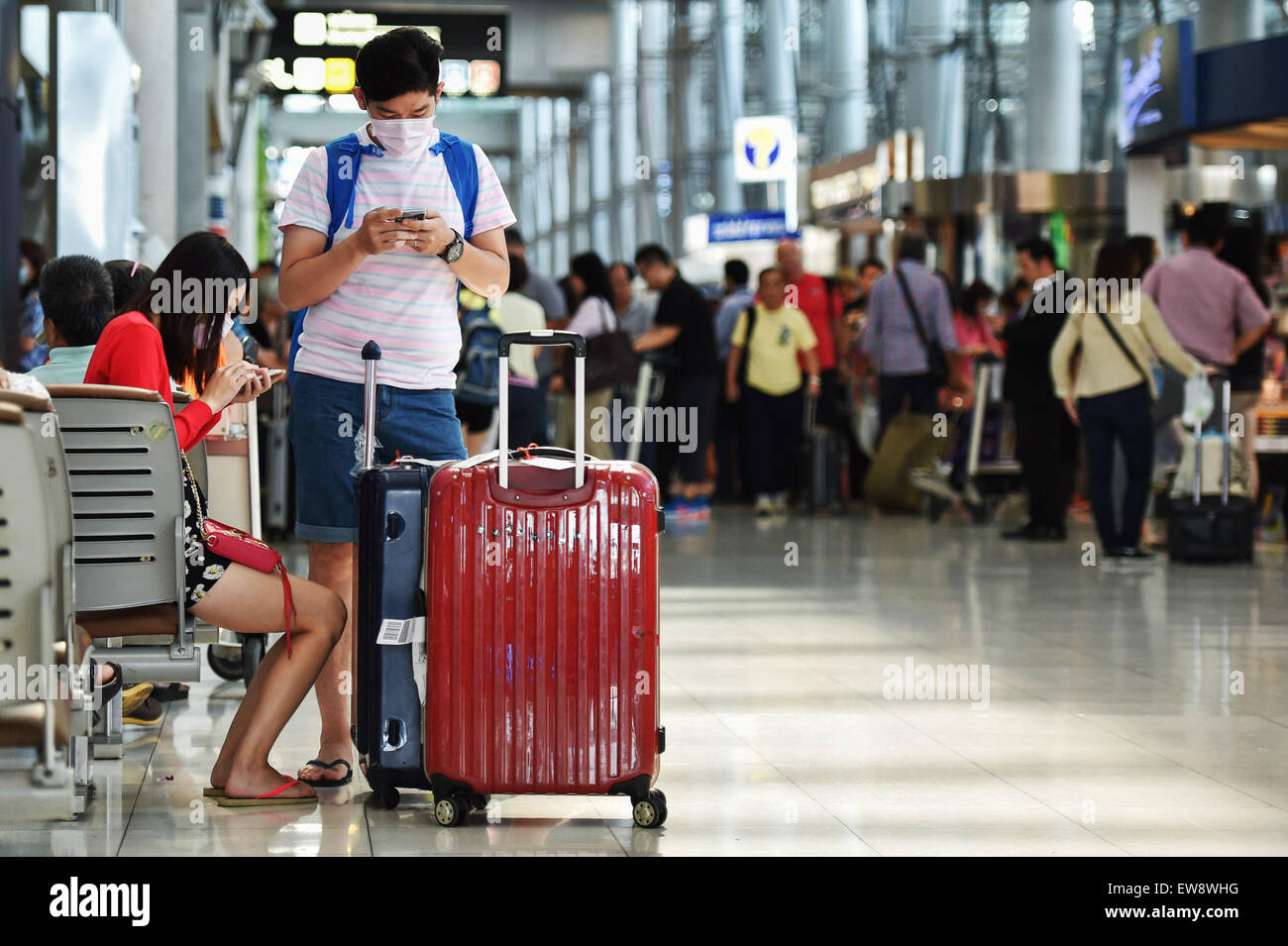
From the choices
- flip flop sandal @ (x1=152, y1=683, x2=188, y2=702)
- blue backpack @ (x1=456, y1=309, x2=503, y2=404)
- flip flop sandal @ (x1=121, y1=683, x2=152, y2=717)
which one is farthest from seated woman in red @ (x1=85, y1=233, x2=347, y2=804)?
blue backpack @ (x1=456, y1=309, x2=503, y2=404)

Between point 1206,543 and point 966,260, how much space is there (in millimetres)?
9816

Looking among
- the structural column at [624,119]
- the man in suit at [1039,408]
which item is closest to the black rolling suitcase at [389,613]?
the man in suit at [1039,408]

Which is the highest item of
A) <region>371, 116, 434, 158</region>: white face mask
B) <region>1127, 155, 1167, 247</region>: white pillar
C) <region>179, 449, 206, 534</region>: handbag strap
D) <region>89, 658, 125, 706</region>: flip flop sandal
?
<region>1127, 155, 1167, 247</region>: white pillar

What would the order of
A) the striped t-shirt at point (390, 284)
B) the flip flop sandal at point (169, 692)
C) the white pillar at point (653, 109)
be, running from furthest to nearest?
the white pillar at point (653, 109) → the flip flop sandal at point (169, 692) → the striped t-shirt at point (390, 284)

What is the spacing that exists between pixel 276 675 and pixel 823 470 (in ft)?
32.4

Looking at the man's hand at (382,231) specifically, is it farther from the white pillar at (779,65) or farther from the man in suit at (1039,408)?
the white pillar at (779,65)

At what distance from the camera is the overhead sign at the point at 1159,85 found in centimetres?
1215

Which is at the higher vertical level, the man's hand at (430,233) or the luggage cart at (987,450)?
the man's hand at (430,233)

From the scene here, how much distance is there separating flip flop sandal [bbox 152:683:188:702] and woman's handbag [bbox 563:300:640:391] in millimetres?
6272

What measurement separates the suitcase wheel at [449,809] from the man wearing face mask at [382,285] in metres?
0.50

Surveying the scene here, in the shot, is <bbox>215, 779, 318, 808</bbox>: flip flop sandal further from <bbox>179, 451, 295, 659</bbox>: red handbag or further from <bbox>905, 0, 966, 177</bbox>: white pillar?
<bbox>905, 0, 966, 177</bbox>: white pillar

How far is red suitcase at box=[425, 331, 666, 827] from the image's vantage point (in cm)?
371

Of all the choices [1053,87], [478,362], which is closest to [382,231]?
[478,362]
